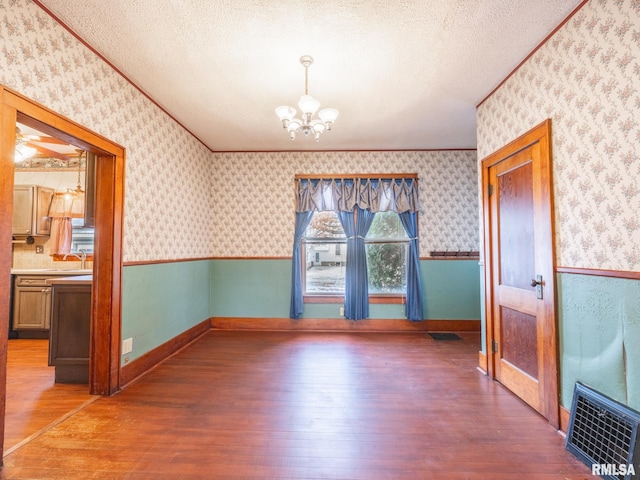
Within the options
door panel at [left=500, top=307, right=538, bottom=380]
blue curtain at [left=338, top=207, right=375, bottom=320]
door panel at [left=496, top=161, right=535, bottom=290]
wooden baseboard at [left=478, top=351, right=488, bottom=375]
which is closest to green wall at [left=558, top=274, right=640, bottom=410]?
door panel at [left=500, top=307, right=538, bottom=380]

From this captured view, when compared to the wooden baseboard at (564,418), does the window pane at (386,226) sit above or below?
above

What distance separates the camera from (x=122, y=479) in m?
1.70

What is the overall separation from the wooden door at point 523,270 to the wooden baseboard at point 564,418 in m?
0.03

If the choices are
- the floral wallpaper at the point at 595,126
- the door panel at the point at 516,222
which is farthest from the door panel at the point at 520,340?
the floral wallpaper at the point at 595,126

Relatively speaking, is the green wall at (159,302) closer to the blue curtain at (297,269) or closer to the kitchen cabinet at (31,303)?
the blue curtain at (297,269)

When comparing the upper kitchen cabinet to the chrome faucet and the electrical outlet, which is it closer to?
the chrome faucet

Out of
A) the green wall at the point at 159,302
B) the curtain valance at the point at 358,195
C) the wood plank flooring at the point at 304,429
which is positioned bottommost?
the wood plank flooring at the point at 304,429

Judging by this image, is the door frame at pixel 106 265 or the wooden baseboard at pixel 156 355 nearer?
the door frame at pixel 106 265

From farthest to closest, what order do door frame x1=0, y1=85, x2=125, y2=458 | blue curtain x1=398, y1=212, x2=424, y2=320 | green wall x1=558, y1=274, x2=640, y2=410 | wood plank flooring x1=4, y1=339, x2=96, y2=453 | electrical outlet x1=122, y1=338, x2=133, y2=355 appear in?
blue curtain x1=398, y1=212, x2=424, y2=320 → electrical outlet x1=122, y1=338, x2=133, y2=355 → door frame x1=0, y1=85, x2=125, y2=458 → wood plank flooring x1=4, y1=339, x2=96, y2=453 → green wall x1=558, y1=274, x2=640, y2=410

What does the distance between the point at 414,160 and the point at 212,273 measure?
369 cm

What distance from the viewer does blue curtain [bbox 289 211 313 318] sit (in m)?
4.80

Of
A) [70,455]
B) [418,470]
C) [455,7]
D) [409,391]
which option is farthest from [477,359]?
[70,455]

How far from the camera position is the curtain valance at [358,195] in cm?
479

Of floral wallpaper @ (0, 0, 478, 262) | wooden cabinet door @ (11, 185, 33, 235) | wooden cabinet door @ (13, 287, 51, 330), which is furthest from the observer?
wooden cabinet door @ (11, 185, 33, 235)
